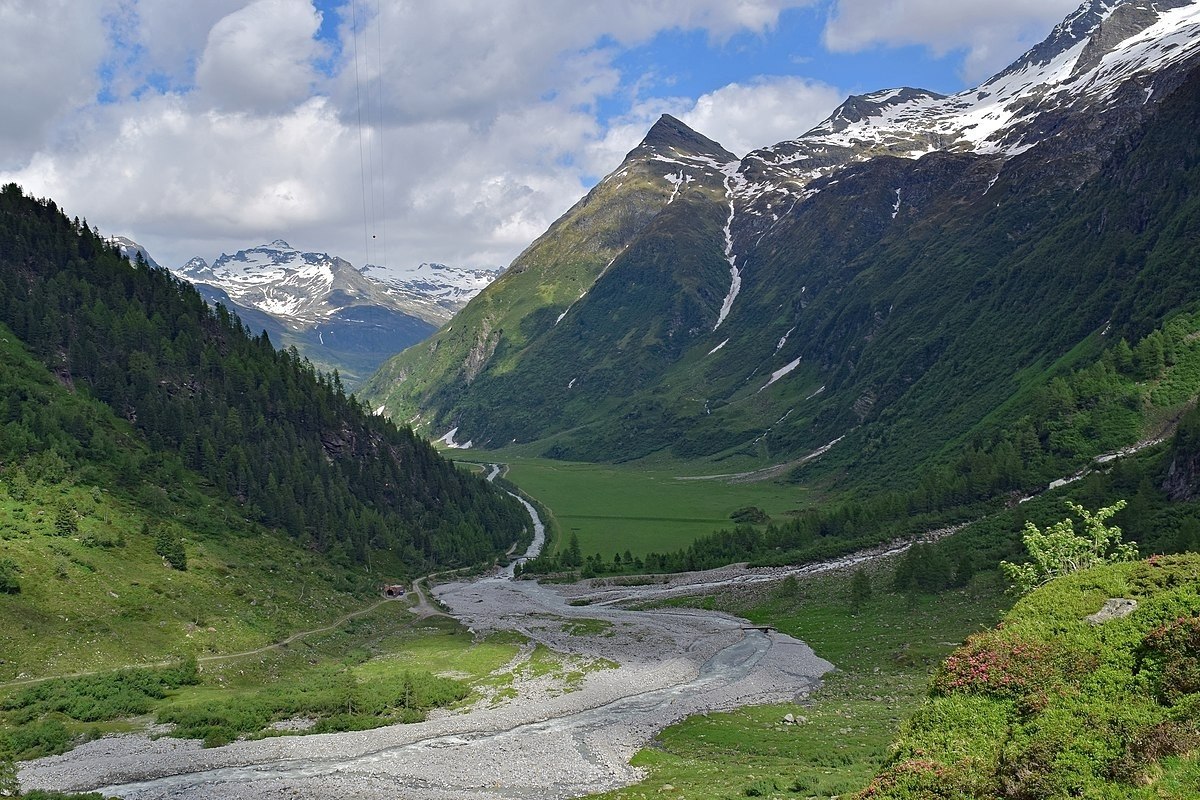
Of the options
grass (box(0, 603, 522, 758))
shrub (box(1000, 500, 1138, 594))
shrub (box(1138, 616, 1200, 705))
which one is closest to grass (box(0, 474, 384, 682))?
grass (box(0, 603, 522, 758))

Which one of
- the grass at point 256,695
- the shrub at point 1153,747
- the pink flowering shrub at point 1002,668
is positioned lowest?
the grass at point 256,695

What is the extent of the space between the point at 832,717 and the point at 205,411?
131 m

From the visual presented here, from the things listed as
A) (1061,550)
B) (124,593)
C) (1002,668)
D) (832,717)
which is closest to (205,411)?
(124,593)

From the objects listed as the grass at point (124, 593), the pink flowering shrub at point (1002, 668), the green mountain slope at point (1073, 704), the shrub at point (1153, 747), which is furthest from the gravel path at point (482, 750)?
the shrub at point (1153, 747)

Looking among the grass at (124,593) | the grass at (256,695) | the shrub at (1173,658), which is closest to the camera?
the shrub at (1173,658)

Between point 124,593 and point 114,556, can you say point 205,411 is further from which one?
point 124,593

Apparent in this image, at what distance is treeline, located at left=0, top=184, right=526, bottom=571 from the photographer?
13438 cm

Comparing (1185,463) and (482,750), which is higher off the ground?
(1185,463)

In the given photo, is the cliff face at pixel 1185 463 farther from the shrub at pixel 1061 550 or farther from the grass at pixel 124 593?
the grass at pixel 124 593

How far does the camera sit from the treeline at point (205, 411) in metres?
134

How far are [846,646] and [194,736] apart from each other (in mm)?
66381

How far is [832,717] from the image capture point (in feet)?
192

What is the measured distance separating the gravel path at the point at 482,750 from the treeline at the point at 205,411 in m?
64.6

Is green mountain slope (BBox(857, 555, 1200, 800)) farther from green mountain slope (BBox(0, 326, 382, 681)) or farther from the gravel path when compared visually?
green mountain slope (BBox(0, 326, 382, 681))
